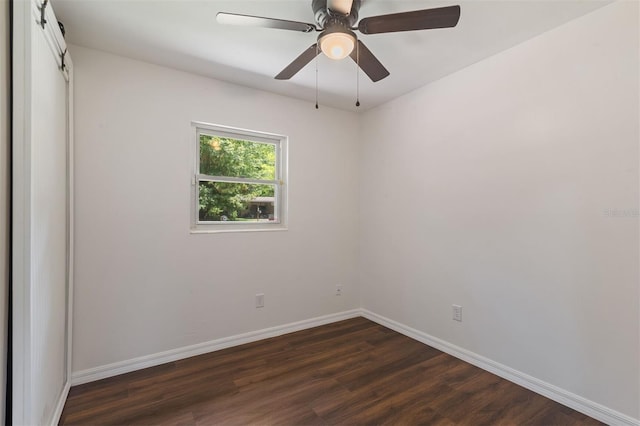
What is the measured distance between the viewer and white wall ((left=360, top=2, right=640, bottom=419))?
1.73m

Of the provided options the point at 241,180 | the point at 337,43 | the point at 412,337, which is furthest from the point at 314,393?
the point at 337,43

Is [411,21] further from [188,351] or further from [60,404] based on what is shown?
[60,404]

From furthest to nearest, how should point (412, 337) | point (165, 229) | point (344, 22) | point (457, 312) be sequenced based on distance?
point (412, 337) < point (457, 312) < point (165, 229) < point (344, 22)

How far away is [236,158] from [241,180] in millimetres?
220

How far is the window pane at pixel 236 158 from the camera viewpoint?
9.04ft

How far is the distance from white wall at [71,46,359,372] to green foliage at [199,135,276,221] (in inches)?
7.1

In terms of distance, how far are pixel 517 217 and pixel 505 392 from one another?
4.01ft

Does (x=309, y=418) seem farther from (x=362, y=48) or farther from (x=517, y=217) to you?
(x=362, y=48)

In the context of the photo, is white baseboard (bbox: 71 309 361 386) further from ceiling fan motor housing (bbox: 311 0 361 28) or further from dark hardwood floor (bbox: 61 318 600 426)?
ceiling fan motor housing (bbox: 311 0 361 28)

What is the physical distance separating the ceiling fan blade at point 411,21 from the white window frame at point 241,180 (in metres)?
1.67

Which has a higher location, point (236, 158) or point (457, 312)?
point (236, 158)

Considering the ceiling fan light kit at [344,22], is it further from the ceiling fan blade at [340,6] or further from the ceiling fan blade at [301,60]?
the ceiling fan blade at [301,60]

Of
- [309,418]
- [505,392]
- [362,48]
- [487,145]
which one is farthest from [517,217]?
[309,418]

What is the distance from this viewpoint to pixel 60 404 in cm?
182
